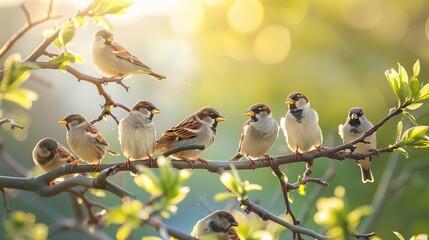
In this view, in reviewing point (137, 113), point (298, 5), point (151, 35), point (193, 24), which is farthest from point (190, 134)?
point (151, 35)

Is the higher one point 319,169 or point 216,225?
point 216,225

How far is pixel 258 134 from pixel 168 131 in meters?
0.42

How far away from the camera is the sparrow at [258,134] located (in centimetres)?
265

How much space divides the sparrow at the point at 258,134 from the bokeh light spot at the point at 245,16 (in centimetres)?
276

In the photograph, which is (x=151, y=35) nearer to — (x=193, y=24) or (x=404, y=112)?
(x=193, y=24)

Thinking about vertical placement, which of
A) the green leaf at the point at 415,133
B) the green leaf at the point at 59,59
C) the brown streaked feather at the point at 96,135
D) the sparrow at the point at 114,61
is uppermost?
the green leaf at the point at 59,59

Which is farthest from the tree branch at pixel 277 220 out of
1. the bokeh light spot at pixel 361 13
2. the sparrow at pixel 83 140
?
the bokeh light spot at pixel 361 13

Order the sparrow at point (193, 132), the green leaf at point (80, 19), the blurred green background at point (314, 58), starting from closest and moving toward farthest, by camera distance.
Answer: the green leaf at point (80, 19) → the sparrow at point (193, 132) → the blurred green background at point (314, 58)

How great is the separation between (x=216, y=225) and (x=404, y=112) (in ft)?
2.85

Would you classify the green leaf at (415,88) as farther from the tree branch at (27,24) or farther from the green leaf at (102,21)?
the tree branch at (27,24)

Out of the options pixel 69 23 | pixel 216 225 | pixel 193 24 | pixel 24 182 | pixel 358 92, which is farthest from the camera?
pixel 358 92

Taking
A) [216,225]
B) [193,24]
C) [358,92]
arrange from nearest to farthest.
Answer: [216,225] < [193,24] < [358,92]

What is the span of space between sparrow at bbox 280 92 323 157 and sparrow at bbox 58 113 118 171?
76cm

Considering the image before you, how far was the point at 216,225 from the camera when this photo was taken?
2.47 meters
